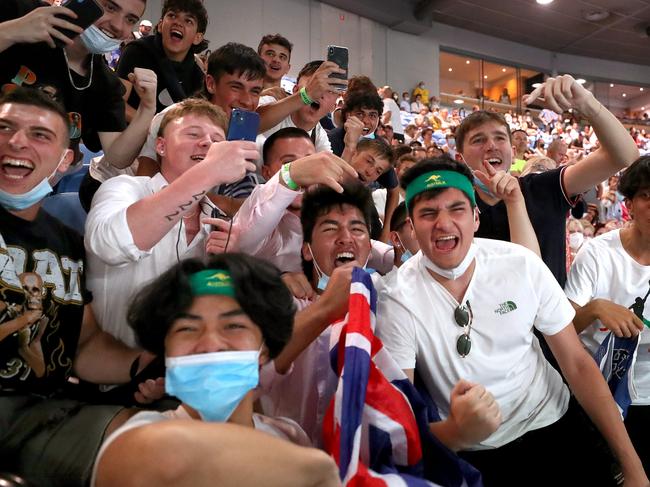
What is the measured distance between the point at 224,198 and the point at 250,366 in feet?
4.45

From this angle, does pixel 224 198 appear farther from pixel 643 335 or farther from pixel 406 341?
pixel 643 335

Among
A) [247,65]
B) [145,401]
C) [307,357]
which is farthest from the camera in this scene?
[247,65]

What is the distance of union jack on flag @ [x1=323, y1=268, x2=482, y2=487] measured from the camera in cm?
146

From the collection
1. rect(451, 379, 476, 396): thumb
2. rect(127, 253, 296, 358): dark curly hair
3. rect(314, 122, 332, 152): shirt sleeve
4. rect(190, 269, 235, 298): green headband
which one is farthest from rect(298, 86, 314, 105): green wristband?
rect(451, 379, 476, 396): thumb

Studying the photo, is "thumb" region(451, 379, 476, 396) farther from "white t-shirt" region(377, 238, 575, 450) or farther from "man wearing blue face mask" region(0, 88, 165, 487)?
"man wearing blue face mask" region(0, 88, 165, 487)

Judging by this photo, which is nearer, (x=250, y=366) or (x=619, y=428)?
(x=250, y=366)

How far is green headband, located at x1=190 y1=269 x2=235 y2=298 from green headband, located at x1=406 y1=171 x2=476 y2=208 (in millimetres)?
987

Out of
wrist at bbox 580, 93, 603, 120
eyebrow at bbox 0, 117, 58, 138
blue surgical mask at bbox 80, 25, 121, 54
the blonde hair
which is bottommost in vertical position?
eyebrow at bbox 0, 117, 58, 138

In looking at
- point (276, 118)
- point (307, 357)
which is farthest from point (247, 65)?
point (307, 357)

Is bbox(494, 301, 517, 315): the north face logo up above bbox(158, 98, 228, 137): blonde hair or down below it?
below

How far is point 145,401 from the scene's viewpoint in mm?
1846

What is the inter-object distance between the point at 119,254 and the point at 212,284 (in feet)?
1.67

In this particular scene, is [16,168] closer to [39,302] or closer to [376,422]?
[39,302]

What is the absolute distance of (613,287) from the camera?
2631 mm
